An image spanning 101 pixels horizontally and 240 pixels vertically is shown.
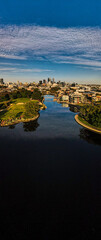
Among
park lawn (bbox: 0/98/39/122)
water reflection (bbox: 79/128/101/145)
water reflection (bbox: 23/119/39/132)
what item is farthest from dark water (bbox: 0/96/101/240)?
park lawn (bbox: 0/98/39/122)

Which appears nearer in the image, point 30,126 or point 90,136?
point 90,136

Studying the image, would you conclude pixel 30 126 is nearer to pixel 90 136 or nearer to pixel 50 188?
pixel 90 136

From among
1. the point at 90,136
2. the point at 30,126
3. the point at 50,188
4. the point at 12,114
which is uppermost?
the point at 12,114

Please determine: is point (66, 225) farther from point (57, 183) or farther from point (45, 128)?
point (45, 128)

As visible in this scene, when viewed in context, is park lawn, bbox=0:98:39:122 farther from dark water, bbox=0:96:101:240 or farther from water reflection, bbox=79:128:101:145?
water reflection, bbox=79:128:101:145

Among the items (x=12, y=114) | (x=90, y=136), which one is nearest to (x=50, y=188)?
(x=90, y=136)

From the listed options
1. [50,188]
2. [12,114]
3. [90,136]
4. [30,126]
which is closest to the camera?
[50,188]

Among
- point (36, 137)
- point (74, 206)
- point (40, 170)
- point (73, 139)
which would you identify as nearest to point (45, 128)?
point (36, 137)
